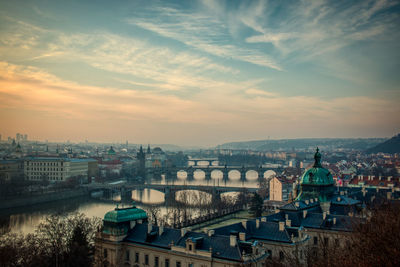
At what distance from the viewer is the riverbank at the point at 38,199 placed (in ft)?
155

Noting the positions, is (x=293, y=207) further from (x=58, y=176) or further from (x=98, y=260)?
(x=58, y=176)

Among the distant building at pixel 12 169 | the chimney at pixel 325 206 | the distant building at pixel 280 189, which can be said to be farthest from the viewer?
the distant building at pixel 12 169

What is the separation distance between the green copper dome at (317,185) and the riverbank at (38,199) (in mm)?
35854

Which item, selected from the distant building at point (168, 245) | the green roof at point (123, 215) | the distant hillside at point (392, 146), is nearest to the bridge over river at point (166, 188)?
the green roof at point (123, 215)

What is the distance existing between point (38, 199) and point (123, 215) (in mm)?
35688

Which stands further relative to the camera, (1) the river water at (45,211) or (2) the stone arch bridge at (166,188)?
(2) the stone arch bridge at (166,188)

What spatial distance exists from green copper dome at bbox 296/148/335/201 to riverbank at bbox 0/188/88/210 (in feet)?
118

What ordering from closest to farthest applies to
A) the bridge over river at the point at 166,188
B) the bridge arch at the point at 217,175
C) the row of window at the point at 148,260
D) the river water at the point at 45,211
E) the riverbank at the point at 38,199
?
the row of window at the point at 148,260 < the river water at the point at 45,211 < the riverbank at the point at 38,199 < the bridge over river at the point at 166,188 < the bridge arch at the point at 217,175

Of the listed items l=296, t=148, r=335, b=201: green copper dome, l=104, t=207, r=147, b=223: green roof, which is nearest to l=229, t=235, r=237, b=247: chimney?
l=104, t=207, r=147, b=223: green roof

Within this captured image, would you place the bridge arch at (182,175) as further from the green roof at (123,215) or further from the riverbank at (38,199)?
the green roof at (123,215)

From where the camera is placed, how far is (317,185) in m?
30.0

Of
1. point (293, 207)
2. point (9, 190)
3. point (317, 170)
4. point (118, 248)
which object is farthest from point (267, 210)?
point (9, 190)

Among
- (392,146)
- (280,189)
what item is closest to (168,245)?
(280,189)

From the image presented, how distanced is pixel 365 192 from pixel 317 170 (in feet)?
23.8
